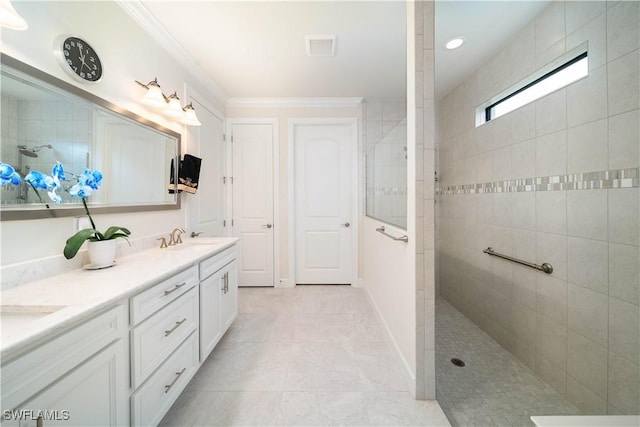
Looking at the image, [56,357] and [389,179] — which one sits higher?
[389,179]

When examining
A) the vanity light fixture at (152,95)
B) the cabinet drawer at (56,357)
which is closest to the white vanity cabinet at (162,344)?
the cabinet drawer at (56,357)

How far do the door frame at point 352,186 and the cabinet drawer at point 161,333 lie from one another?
1.76 metres

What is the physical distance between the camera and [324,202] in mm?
3205

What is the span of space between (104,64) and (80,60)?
190 millimetres

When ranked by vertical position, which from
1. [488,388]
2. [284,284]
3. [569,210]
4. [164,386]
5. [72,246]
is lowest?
[488,388]

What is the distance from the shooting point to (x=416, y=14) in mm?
1291

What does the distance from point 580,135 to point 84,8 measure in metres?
2.87

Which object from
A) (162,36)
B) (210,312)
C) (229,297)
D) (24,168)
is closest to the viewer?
(24,168)

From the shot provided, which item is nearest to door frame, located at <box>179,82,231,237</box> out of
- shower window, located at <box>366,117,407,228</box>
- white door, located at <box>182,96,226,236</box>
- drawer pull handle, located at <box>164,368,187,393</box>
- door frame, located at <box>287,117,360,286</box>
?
white door, located at <box>182,96,226,236</box>

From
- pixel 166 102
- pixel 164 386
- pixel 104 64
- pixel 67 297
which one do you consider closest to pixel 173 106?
pixel 166 102

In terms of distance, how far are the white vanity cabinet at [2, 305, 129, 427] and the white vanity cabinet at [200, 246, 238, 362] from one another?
1.93 ft

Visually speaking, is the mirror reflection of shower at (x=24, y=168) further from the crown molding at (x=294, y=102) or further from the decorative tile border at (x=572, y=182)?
the decorative tile border at (x=572, y=182)

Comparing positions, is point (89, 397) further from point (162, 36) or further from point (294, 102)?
point (294, 102)

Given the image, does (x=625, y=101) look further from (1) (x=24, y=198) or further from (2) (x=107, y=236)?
(1) (x=24, y=198)
